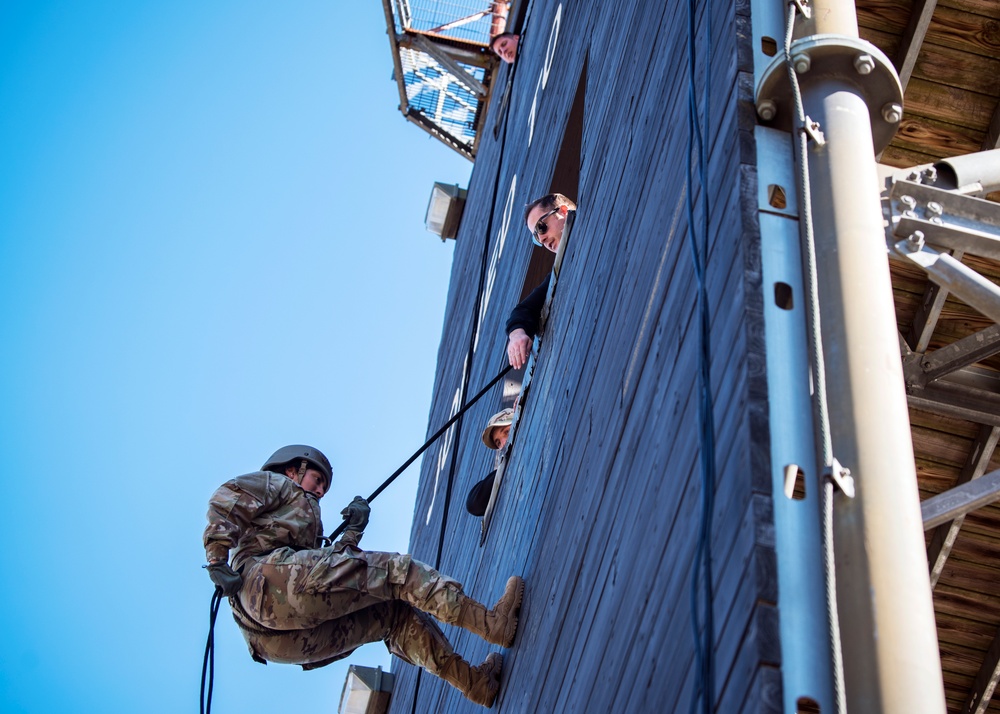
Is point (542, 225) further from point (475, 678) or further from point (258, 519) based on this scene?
point (475, 678)

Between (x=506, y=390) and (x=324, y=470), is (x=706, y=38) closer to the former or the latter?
(x=324, y=470)

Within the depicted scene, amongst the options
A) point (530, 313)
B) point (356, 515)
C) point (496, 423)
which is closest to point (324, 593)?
point (356, 515)

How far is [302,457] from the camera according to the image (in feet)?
21.2

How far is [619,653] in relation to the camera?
10.5 ft

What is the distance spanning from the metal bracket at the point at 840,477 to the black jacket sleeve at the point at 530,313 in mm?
4068

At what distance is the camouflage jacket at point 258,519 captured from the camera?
563cm

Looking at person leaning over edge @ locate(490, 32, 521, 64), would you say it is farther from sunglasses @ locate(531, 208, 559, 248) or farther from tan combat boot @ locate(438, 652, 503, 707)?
tan combat boot @ locate(438, 652, 503, 707)

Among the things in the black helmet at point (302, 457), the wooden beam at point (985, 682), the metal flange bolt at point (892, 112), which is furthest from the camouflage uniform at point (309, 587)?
the metal flange bolt at point (892, 112)

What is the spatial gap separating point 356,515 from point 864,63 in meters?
3.52

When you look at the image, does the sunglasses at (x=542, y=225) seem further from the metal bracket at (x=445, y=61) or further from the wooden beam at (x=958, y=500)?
the metal bracket at (x=445, y=61)

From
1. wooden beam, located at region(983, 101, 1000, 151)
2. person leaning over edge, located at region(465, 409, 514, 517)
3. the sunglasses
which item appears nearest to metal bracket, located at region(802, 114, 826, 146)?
wooden beam, located at region(983, 101, 1000, 151)

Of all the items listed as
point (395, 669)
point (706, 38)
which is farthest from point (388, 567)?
point (395, 669)

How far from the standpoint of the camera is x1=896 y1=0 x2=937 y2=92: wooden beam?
4.52m

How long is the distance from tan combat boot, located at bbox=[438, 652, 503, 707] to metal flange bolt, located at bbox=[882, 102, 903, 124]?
10.7 feet
